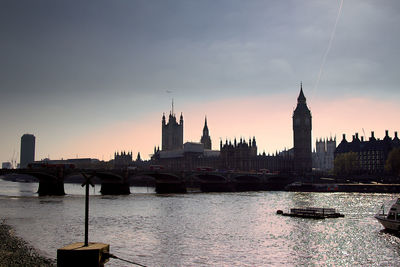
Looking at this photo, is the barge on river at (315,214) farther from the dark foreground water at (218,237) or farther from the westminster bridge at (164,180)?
the westminster bridge at (164,180)

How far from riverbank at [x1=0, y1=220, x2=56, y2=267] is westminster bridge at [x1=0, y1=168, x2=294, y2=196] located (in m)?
50.0

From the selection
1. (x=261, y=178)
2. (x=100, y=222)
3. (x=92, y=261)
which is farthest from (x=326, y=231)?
(x=261, y=178)

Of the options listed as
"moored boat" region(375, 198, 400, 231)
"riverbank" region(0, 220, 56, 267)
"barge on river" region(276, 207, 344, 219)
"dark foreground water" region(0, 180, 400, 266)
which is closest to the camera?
"riverbank" region(0, 220, 56, 267)

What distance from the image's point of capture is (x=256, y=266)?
102 feet

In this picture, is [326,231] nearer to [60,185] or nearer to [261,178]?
[60,185]

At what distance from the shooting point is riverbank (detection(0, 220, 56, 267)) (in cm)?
2867

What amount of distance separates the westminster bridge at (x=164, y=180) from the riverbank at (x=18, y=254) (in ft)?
164

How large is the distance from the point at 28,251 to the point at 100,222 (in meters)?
20.1

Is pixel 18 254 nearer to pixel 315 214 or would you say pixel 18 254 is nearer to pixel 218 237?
pixel 218 237

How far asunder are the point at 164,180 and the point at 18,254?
106 metres

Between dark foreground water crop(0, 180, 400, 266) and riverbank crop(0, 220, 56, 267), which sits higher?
riverbank crop(0, 220, 56, 267)

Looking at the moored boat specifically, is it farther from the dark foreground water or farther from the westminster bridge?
the westminster bridge

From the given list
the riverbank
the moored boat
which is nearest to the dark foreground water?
the moored boat

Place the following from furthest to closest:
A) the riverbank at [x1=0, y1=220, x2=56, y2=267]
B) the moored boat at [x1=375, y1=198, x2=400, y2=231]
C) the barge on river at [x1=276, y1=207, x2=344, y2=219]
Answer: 1. the barge on river at [x1=276, y1=207, x2=344, y2=219]
2. the moored boat at [x1=375, y1=198, x2=400, y2=231]
3. the riverbank at [x1=0, y1=220, x2=56, y2=267]
